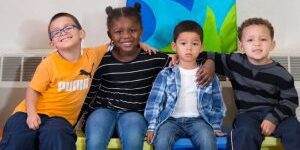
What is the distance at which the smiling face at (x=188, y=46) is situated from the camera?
1643mm

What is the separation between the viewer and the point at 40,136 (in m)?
1.46

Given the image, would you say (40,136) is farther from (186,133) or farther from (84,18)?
(84,18)

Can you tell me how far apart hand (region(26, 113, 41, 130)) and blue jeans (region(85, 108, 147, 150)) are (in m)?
0.19

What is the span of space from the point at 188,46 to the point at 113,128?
0.46 metres

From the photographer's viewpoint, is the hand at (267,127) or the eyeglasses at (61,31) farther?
the eyeglasses at (61,31)

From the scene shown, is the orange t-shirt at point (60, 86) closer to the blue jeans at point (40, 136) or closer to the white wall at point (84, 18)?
the blue jeans at point (40, 136)

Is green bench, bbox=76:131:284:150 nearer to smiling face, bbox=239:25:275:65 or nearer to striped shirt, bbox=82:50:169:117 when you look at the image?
striped shirt, bbox=82:50:169:117

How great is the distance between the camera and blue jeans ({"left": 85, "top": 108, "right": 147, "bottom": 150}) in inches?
58.4

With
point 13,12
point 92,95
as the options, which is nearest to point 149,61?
point 92,95

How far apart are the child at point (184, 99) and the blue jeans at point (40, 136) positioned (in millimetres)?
317

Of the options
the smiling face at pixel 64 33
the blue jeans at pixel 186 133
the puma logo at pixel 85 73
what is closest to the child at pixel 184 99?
the blue jeans at pixel 186 133

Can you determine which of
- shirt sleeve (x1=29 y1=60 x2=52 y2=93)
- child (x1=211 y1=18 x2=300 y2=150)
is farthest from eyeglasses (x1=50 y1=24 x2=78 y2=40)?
child (x1=211 y1=18 x2=300 y2=150)

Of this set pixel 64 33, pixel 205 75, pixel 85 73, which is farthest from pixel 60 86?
pixel 205 75

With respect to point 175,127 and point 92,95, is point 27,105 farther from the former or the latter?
point 175,127
